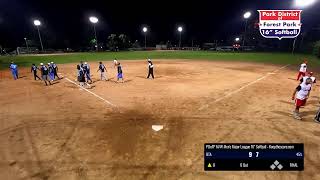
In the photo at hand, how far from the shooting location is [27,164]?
8.80 m

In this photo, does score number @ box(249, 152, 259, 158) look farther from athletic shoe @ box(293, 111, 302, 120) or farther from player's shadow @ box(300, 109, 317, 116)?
player's shadow @ box(300, 109, 317, 116)

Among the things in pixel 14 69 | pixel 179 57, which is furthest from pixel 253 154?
pixel 179 57

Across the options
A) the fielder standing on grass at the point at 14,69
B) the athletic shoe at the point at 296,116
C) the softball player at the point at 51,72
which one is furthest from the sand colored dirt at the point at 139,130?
the fielder standing on grass at the point at 14,69

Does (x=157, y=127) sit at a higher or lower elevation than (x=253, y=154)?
lower

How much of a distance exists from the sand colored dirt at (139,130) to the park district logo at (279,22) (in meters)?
21.8

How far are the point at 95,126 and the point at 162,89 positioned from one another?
8.71 metres

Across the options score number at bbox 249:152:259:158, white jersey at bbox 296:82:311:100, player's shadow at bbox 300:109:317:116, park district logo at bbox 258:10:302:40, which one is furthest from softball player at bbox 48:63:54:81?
park district logo at bbox 258:10:302:40

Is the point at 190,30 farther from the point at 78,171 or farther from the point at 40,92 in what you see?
Answer: the point at 78,171

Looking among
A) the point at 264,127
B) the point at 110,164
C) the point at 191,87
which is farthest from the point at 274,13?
the point at 110,164
